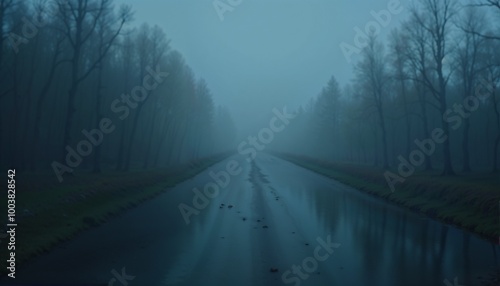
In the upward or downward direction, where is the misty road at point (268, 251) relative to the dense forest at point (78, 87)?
downward

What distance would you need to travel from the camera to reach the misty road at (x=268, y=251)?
393 inches

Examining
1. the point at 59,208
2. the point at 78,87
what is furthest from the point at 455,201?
the point at 78,87

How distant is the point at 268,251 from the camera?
12.5 metres

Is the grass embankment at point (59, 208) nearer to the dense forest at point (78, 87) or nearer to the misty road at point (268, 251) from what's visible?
the misty road at point (268, 251)

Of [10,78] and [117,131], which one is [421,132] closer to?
[117,131]

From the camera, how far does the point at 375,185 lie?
32.2 meters

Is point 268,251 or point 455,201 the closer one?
point 268,251

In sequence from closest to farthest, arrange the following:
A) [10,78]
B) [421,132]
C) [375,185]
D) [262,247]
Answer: [262,247] → [375,185] → [10,78] → [421,132]

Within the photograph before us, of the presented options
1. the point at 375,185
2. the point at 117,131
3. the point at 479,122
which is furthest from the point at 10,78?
the point at 479,122

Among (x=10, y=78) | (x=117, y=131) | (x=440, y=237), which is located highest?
(x=10, y=78)

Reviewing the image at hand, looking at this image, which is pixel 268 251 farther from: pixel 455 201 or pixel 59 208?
pixel 455 201

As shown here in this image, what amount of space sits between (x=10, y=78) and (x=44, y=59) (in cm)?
586

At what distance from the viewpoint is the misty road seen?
9.98 metres

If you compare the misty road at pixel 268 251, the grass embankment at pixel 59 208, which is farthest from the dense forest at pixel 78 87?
the misty road at pixel 268 251
